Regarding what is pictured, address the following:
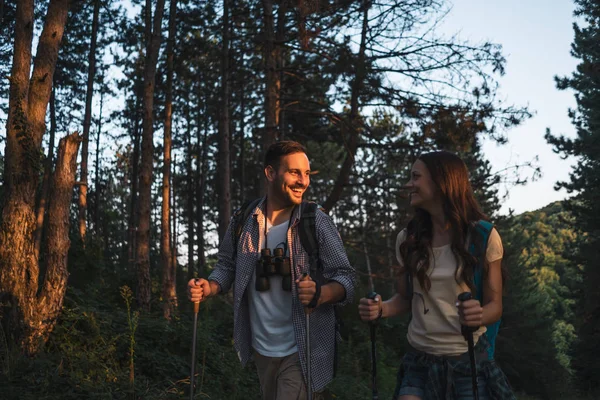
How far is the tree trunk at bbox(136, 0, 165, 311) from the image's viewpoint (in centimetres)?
1412

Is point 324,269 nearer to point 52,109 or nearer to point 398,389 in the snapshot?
point 398,389

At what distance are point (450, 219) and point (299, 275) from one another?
107 cm

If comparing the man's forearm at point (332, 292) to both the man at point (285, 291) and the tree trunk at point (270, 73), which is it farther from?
the tree trunk at point (270, 73)

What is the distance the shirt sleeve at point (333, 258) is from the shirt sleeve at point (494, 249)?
96cm

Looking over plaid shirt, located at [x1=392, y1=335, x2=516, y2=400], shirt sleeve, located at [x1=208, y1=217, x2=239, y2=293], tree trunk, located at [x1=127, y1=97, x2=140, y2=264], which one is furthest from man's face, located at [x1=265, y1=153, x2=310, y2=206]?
tree trunk, located at [x1=127, y1=97, x2=140, y2=264]

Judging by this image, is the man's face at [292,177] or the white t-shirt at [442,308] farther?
the man's face at [292,177]

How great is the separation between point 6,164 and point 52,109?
2268cm

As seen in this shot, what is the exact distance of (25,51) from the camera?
29.8ft

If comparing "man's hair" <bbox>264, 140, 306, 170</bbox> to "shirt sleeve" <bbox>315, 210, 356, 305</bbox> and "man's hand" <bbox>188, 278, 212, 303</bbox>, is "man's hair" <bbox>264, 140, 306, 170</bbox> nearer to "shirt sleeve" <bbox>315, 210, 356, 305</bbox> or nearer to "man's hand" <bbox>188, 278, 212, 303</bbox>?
"shirt sleeve" <bbox>315, 210, 356, 305</bbox>

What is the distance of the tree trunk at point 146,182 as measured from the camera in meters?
14.1

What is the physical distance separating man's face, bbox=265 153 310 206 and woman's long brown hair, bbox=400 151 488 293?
2.95 ft

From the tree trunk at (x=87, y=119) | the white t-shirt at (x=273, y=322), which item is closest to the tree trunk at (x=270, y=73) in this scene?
the white t-shirt at (x=273, y=322)

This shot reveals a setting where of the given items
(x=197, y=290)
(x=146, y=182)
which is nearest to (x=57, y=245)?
(x=197, y=290)

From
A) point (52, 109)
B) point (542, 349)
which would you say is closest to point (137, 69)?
point (52, 109)
